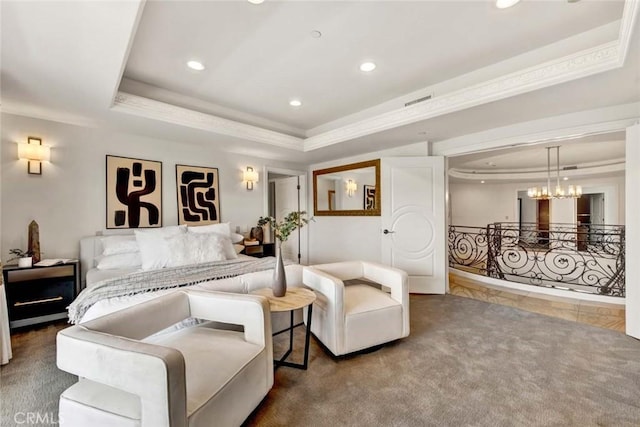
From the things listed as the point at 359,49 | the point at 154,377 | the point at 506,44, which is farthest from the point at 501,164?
the point at 154,377

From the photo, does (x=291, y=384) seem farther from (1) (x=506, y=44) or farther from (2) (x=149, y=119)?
(1) (x=506, y=44)

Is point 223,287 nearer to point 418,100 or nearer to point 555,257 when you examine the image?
point 418,100

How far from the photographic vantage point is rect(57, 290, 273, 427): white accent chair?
1080mm

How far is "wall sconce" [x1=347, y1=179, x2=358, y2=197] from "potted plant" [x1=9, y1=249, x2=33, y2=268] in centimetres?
432

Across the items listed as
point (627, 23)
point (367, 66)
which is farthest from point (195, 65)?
point (627, 23)

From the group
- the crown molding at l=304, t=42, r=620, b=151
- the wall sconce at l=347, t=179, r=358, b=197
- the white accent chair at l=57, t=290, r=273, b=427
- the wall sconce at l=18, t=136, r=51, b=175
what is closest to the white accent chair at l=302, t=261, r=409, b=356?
the white accent chair at l=57, t=290, r=273, b=427

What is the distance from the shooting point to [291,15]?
2.02m

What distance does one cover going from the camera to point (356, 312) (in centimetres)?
226

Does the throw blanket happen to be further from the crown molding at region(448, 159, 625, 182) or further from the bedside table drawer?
the crown molding at region(448, 159, 625, 182)

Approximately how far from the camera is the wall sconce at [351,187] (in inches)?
200

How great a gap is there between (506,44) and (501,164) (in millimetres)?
6166

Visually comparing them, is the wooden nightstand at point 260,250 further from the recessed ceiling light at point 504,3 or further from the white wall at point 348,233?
the recessed ceiling light at point 504,3

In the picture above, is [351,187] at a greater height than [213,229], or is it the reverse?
[351,187]

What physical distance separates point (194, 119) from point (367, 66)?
7.05 ft
